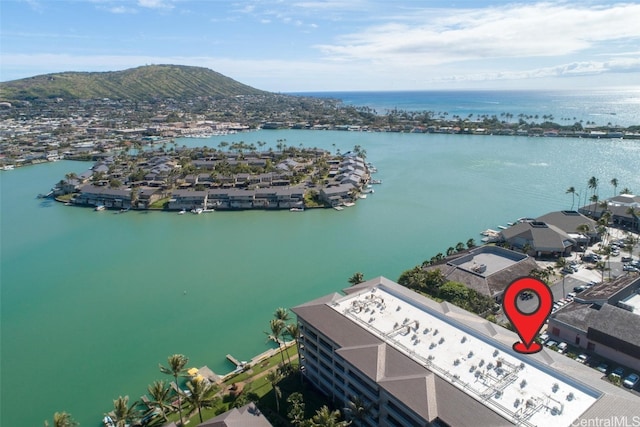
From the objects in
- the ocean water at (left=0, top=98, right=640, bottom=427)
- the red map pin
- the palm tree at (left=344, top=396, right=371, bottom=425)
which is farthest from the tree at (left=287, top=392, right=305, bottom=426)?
the red map pin

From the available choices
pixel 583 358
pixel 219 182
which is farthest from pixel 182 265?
pixel 583 358

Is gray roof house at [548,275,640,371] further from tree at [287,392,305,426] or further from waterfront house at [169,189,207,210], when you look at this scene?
waterfront house at [169,189,207,210]

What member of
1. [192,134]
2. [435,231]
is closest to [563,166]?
[435,231]

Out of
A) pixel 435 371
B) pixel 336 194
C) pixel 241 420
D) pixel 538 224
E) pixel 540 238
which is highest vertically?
pixel 336 194

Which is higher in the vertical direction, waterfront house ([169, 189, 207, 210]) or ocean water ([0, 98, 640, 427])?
waterfront house ([169, 189, 207, 210])

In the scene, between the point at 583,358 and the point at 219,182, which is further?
the point at 219,182

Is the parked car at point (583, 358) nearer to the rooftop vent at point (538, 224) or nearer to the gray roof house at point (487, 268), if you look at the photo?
the gray roof house at point (487, 268)

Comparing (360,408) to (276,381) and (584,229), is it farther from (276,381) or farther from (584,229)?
(584,229)

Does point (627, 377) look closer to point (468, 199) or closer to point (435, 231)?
point (435, 231)
